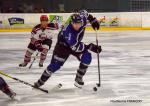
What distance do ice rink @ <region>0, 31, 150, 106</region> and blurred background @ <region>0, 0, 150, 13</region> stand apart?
5.61 m

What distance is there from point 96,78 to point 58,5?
1187cm

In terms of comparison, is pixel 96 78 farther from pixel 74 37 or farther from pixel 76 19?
pixel 76 19

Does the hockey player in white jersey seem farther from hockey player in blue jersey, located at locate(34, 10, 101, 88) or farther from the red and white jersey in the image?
hockey player in blue jersey, located at locate(34, 10, 101, 88)

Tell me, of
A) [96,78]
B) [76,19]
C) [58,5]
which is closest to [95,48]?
[76,19]

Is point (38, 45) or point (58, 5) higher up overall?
point (38, 45)

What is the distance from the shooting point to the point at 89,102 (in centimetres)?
582

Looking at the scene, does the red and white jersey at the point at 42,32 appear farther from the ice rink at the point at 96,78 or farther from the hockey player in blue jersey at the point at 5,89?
the hockey player in blue jersey at the point at 5,89

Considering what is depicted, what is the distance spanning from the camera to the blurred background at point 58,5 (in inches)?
741

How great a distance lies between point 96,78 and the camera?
7625 millimetres

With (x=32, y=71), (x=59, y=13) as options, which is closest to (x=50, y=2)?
(x=59, y=13)

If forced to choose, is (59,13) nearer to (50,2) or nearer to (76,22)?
(50,2)

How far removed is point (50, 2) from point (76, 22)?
13373 mm

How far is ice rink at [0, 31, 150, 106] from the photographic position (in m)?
5.90

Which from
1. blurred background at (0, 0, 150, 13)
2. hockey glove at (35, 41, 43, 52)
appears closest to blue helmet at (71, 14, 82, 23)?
hockey glove at (35, 41, 43, 52)
